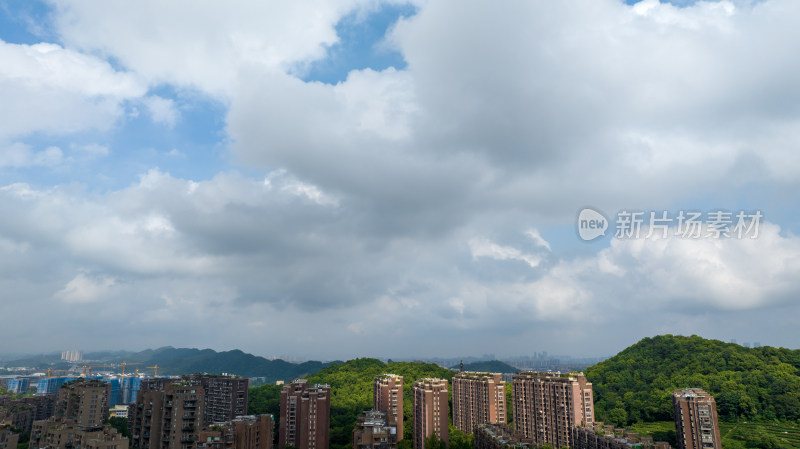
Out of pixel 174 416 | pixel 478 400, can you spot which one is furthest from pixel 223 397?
pixel 478 400

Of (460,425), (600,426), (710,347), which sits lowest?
(460,425)

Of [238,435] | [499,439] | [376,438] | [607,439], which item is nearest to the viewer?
[376,438]

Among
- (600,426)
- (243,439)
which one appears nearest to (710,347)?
(600,426)

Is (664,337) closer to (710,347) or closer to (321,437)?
(710,347)

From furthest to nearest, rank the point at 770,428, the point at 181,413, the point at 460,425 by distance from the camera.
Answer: the point at 460,425, the point at 770,428, the point at 181,413

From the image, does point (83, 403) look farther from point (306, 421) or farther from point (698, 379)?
point (698, 379)

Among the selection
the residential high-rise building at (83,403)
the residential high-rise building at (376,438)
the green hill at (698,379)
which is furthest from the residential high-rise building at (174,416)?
the green hill at (698,379)

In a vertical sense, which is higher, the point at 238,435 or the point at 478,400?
the point at 238,435

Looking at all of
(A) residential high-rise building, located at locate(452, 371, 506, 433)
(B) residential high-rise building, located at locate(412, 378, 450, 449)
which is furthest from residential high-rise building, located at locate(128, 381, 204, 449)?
(A) residential high-rise building, located at locate(452, 371, 506, 433)

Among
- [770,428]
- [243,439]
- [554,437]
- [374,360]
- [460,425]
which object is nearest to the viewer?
[243,439]
